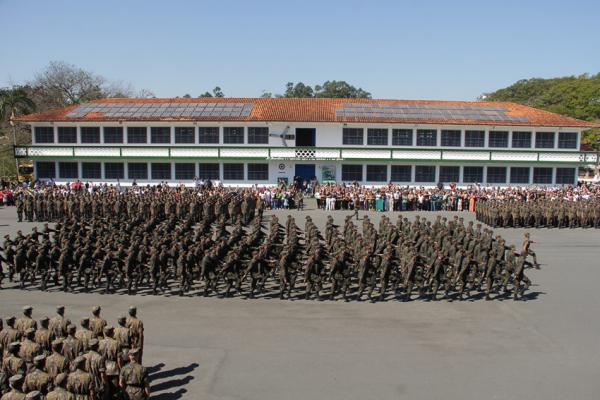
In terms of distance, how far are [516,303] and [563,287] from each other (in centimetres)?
224

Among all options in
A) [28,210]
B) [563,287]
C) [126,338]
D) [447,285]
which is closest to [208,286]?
[126,338]

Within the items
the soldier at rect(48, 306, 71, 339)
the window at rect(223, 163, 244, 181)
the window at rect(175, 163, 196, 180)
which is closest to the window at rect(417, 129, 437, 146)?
the window at rect(223, 163, 244, 181)

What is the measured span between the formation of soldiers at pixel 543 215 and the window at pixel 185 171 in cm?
1820

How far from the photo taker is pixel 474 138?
34.5m

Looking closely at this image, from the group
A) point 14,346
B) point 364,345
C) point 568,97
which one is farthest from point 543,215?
point 568,97

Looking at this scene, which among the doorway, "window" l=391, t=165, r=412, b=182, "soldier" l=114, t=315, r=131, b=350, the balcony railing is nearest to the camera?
"soldier" l=114, t=315, r=131, b=350

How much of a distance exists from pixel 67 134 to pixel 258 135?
12441mm

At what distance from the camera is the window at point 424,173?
34.1 metres

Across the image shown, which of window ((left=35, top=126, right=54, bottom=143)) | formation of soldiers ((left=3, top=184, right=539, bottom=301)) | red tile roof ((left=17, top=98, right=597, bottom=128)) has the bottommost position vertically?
formation of soldiers ((left=3, top=184, right=539, bottom=301))

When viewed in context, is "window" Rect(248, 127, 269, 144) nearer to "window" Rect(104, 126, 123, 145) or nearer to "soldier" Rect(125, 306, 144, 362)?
"window" Rect(104, 126, 123, 145)

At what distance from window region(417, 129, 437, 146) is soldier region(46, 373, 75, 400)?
3068 centimetres

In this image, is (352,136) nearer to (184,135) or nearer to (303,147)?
(303,147)

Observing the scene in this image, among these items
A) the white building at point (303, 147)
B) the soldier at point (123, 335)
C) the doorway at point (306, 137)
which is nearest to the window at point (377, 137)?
the white building at point (303, 147)

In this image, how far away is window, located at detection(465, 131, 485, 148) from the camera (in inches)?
1356
